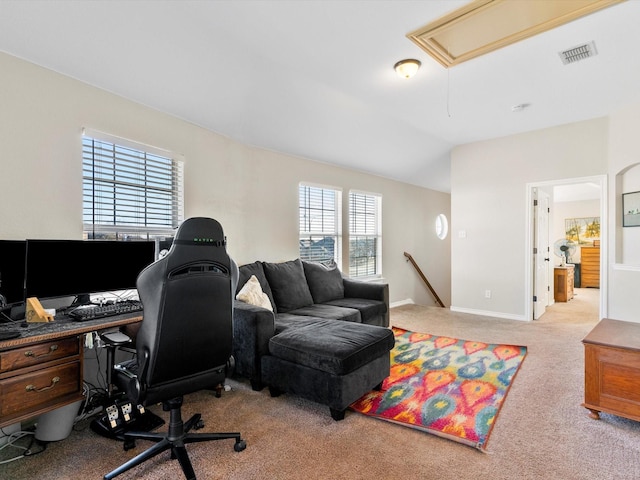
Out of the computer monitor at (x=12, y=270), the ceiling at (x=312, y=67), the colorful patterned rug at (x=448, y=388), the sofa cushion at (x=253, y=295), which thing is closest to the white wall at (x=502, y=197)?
the ceiling at (x=312, y=67)

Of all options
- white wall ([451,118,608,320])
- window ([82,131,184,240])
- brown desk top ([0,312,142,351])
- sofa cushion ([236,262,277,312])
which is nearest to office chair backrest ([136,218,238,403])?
brown desk top ([0,312,142,351])

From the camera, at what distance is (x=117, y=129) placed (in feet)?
9.39

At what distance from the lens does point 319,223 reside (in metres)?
5.18

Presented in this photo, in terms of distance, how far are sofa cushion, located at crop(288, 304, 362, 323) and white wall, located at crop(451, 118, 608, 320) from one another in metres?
2.64

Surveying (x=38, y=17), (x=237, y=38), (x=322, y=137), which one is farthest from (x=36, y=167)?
(x=322, y=137)

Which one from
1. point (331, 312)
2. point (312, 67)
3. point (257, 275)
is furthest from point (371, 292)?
point (312, 67)

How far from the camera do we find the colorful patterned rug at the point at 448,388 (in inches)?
88.9

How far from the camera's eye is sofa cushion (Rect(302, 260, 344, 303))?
431cm

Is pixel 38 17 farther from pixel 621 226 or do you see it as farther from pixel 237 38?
A: pixel 621 226

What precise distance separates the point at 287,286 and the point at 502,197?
3587mm

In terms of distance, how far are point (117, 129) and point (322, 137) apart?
7.79 feet

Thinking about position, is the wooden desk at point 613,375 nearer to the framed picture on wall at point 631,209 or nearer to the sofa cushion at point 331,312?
the sofa cushion at point 331,312

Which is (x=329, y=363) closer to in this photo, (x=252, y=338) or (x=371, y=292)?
(x=252, y=338)

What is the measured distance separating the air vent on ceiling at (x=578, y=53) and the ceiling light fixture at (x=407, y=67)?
3.95ft
